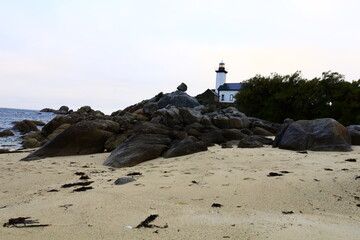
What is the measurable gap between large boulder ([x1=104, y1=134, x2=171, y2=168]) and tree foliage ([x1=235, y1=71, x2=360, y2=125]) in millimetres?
14384

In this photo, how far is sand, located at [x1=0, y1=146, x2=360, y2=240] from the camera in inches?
95.2

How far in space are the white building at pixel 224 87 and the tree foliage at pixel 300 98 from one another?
97.1ft

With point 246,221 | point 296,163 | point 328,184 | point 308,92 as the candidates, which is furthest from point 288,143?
point 308,92

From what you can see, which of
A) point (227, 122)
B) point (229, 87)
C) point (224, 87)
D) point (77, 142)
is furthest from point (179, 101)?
point (229, 87)

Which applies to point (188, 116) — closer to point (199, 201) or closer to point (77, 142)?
point (77, 142)

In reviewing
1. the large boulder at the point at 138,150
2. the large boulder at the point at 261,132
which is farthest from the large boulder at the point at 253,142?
the large boulder at the point at 261,132

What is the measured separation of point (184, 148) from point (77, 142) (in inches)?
136

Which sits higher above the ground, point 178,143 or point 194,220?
point 178,143

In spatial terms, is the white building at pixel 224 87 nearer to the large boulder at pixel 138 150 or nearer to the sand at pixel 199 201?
the large boulder at pixel 138 150

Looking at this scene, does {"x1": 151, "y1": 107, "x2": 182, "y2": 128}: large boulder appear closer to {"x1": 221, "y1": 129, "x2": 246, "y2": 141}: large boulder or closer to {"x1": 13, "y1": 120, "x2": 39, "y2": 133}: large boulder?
{"x1": 221, "y1": 129, "x2": 246, "y2": 141}: large boulder

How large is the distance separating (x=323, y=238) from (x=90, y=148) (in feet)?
24.1

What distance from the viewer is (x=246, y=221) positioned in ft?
8.59

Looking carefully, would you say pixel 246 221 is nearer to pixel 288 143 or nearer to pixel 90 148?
pixel 288 143

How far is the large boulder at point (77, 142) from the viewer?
790cm
